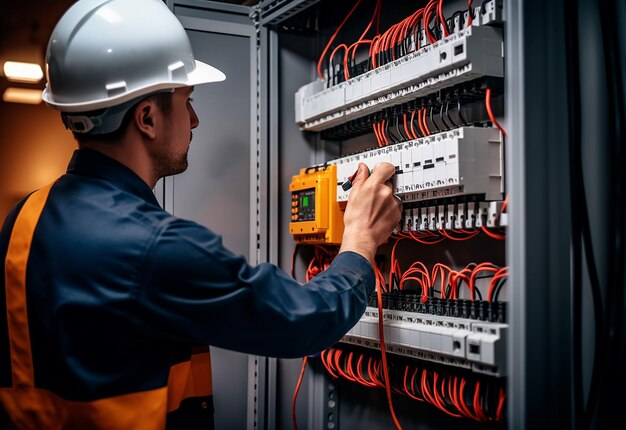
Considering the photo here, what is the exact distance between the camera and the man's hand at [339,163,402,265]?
1.54 meters

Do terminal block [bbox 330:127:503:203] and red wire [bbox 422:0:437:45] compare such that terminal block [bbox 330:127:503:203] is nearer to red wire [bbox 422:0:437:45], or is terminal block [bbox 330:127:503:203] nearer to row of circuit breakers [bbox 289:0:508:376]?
row of circuit breakers [bbox 289:0:508:376]

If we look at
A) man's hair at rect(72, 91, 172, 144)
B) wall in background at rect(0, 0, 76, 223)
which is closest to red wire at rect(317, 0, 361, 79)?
man's hair at rect(72, 91, 172, 144)

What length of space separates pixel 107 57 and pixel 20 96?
207cm

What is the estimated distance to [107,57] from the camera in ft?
4.49

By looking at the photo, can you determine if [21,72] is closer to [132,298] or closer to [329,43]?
[329,43]

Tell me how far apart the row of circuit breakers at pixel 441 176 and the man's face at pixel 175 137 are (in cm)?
48

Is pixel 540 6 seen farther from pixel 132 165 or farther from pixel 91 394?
pixel 91 394

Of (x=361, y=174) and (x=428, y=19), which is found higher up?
(x=428, y=19)

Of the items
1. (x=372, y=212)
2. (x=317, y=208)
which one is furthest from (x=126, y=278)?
(x=317, y=208)

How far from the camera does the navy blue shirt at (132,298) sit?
1.18 metres

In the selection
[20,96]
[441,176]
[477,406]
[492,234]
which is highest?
[20,96]

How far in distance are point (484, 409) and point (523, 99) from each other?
0.69 m

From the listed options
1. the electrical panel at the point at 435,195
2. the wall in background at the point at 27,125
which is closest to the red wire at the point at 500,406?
the electrical panel at the point at 435,195

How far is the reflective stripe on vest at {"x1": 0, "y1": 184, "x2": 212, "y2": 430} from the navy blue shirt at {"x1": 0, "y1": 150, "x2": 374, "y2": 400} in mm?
18
